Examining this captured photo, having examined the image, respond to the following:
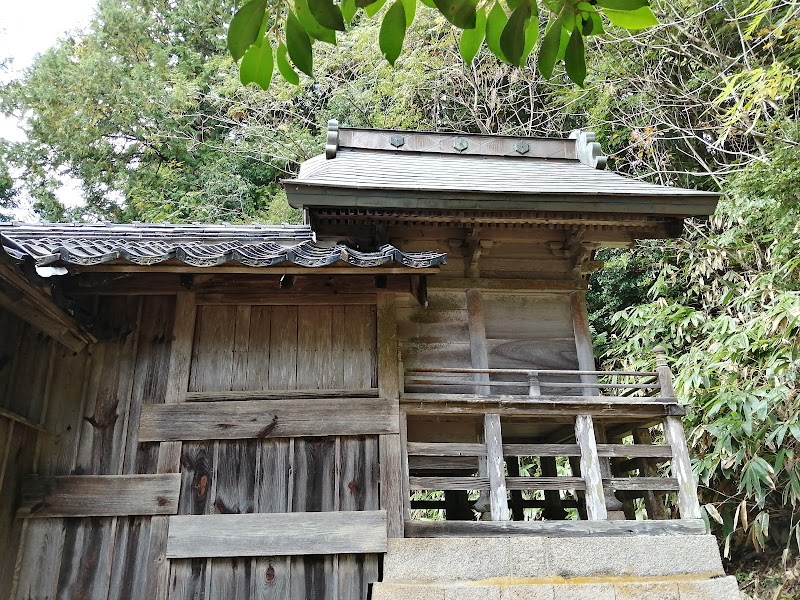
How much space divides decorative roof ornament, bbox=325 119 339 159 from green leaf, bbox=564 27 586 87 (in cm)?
619

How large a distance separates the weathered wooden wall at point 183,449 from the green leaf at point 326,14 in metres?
3.76

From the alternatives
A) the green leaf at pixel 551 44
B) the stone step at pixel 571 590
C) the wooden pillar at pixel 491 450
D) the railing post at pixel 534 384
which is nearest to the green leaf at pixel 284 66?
the green leaf at pixel 551 44

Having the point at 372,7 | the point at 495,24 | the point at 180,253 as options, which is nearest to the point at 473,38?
the point at 495,24

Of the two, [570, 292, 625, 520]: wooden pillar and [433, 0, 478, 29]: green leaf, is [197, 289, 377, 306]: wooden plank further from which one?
[433, 0, 478, 29]: green leaf

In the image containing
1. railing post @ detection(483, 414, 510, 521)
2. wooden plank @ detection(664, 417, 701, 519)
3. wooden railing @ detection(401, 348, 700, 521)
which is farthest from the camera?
wooden plank @ detection(664, 417, 701, 519)

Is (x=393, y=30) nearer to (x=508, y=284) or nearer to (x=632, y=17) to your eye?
(x=632, y=17)

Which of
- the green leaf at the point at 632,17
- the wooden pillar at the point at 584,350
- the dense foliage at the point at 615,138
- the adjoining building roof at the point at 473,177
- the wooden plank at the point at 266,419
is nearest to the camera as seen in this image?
the green leaf at the point at 632,17

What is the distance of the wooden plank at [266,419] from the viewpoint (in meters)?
4.59

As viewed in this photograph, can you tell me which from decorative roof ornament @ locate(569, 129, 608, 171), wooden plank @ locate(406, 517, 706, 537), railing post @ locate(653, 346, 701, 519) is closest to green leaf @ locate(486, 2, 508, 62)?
wooden plank @ locate(406, 517, 706, 537)

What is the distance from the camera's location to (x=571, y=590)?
4359mm

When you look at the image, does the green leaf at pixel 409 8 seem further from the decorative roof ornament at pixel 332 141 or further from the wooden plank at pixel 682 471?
the decorative roof ornament at pixel 332 141

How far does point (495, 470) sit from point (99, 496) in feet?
10.7

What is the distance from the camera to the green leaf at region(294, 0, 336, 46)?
4.90ft

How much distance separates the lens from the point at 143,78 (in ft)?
56.6
